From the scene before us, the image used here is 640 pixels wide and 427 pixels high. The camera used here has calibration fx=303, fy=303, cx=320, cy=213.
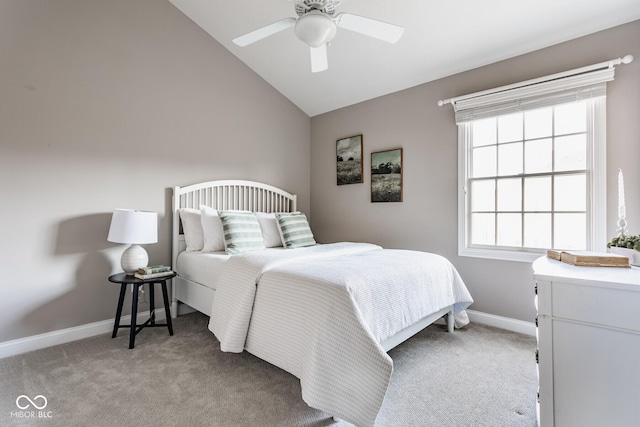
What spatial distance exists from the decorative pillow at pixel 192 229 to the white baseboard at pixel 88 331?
729 mm

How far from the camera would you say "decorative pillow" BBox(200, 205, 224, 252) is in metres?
3.02

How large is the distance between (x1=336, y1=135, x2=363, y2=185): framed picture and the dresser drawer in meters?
2.87

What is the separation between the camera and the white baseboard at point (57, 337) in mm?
2277

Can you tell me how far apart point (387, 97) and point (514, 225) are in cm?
198

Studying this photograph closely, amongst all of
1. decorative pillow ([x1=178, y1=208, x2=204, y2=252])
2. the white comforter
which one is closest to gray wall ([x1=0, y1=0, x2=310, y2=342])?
decorative pillow ([x1=178, y1=208, x2=204, y2=252])

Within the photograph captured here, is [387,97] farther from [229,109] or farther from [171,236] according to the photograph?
[171,236]

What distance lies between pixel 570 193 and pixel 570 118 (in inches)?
24.7

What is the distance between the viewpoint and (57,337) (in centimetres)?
247

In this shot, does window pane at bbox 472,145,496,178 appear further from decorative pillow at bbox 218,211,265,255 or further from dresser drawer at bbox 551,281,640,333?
decorative pillow at bbox 218,211,265,255

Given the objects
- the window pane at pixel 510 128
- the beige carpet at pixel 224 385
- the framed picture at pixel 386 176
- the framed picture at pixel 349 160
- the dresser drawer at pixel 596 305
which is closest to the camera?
the dresser drawer at pixel 596 305

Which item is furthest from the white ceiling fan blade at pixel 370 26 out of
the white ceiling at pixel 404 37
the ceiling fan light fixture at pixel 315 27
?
the white ceiling at pixel 404 37

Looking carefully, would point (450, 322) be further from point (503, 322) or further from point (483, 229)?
point (483, 229)

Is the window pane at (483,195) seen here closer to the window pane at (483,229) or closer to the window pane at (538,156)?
the window pane at (483,229)

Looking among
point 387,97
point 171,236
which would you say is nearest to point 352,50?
point 387,97
